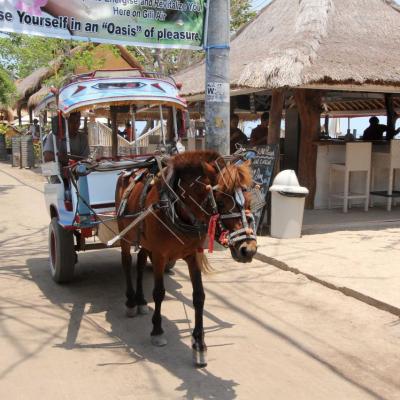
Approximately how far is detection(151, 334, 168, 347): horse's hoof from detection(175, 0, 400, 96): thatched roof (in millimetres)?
5133

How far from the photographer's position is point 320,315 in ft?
17.2

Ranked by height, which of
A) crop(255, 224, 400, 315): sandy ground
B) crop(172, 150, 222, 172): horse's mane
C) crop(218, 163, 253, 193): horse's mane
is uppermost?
crop(172, 150, 222, 172): horse's mane

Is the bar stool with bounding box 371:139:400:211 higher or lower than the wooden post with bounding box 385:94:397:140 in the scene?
lower

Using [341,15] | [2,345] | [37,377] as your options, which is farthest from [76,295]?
[341,15]

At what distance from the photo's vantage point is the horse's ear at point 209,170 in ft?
12.6

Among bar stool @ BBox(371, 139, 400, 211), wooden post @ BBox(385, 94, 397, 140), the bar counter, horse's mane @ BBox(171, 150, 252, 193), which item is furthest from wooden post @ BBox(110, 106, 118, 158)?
wooden post @ BBox(385, 94, 397, 140)

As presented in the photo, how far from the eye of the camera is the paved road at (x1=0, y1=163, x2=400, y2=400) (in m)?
3.73

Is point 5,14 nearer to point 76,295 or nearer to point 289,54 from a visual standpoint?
point 76,295

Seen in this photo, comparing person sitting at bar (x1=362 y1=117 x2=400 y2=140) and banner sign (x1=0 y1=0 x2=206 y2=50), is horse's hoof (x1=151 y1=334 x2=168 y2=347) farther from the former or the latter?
person sitting at bar (x1=362 y1=117 x2=400 y2=140)

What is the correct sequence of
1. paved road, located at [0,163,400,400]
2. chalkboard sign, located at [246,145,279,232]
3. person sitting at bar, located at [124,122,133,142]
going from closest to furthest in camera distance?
1. paved road, located at [0,163,400,400]
2. person sitting at bar, located at [124,122,133,142]
3. chalkboard sign, located at [246,145,279,232]

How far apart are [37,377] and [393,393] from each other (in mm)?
2582

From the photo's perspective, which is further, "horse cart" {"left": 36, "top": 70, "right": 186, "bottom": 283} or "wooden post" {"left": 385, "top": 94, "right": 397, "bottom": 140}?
"wooden post" {"left": 385, "top": 94, "right": 397, "bottom": 140}

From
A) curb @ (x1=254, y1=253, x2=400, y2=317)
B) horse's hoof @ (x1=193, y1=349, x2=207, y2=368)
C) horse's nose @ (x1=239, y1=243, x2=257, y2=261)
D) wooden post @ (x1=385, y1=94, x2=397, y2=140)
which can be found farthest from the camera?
wooden post @ (x1=385, y1=94, x2=397, y2=140)

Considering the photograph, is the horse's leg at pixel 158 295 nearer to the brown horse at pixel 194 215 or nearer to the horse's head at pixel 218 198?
the brown horse at pixel 194 215
